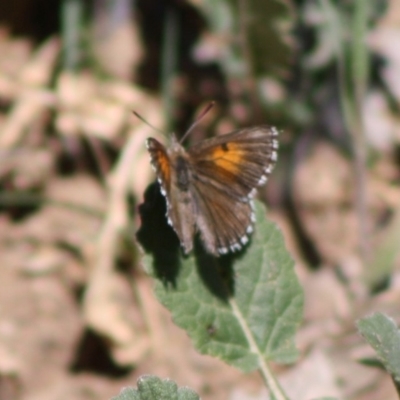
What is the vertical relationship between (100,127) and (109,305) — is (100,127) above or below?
above

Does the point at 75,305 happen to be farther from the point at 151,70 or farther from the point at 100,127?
the point at 151,70

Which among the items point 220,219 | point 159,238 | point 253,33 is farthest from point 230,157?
point 253,33

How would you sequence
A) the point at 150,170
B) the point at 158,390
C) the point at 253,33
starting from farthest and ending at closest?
the point at 150,170
the point at 253,33
the point at 158,390

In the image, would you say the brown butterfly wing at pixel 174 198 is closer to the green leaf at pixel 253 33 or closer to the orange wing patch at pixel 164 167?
the orange wing patch at pixel 164 167

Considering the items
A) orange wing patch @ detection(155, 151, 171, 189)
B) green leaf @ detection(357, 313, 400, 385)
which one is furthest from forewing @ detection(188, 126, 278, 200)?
green leaf @ detection(357, 313, 400, 385)

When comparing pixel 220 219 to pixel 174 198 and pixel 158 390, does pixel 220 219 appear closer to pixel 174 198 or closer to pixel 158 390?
pixel 174 198

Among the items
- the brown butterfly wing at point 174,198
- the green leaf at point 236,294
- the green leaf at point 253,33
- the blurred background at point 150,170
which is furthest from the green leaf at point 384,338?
the green leaf at point 253,33

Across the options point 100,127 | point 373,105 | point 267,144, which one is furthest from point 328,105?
point 267,144
